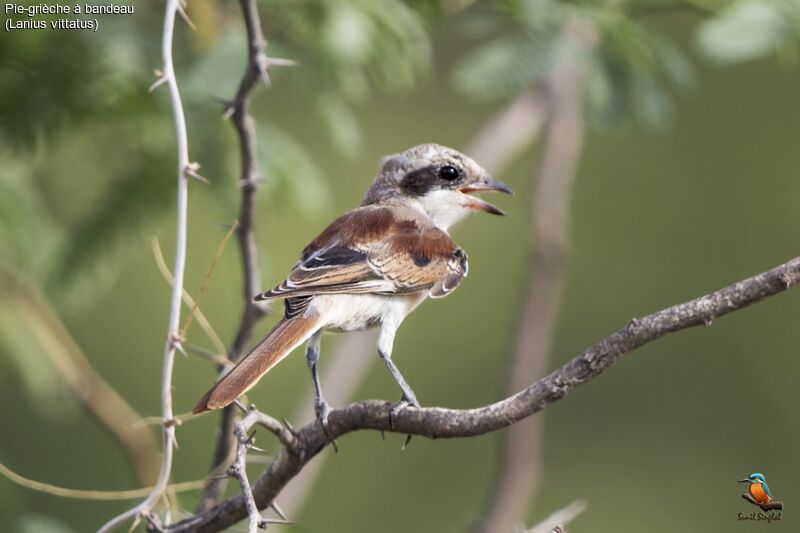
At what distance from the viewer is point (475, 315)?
32.7 feet

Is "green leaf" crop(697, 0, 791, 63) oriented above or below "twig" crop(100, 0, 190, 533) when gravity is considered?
above

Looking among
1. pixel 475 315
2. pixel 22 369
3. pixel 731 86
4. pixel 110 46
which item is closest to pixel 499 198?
pixel 475 315

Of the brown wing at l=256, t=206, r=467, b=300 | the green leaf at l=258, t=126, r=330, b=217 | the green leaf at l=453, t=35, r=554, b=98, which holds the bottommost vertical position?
the brown wing at l=256, t=206, r=467, b=300

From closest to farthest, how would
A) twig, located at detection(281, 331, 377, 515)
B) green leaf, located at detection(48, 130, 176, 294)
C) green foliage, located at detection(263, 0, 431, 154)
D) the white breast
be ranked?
the white breast
green foliage, located at detection(263, 0, 431, 154)
green leaf, located at detection(48, 130, 176, 294)
twig, located at detection(281, 331, 377, 515)

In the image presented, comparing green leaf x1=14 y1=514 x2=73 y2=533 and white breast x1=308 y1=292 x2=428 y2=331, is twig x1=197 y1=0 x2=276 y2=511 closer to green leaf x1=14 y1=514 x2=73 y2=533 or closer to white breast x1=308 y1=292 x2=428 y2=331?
white breast x1=308 y1=292 x2=428 y2=331

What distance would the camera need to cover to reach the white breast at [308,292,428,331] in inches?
153

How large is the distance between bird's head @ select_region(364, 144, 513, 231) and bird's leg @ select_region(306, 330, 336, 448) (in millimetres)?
860

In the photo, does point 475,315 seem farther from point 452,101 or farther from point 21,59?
point 21,59

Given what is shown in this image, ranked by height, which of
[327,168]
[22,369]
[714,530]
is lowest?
[714,530]

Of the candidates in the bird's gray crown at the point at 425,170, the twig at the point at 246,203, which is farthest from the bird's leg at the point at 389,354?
the bird's gray crown at the point at 425,170

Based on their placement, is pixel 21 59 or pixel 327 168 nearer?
pixel 21 59

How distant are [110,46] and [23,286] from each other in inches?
48.0

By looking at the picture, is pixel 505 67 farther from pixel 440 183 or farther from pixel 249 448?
pixel 249 448

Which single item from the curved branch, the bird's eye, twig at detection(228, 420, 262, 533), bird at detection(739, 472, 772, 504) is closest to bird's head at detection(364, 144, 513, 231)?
the bird's eye
